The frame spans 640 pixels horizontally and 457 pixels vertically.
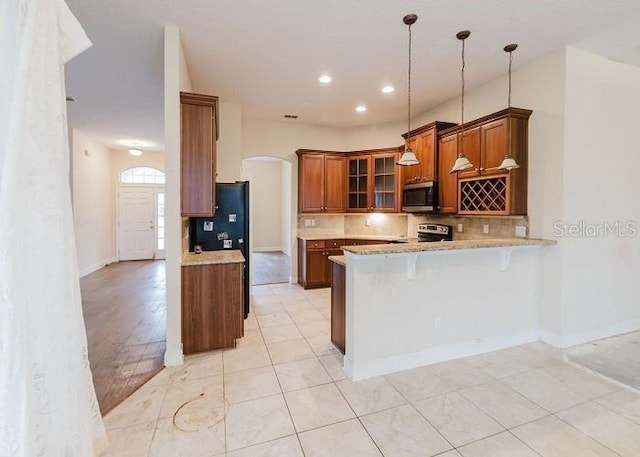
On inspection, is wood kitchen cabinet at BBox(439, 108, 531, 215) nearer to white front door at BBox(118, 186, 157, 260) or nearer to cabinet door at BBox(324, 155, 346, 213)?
cabinet door at BBox(324, 155, 346, 213)

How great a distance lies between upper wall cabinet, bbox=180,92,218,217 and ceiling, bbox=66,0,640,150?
2.09ft

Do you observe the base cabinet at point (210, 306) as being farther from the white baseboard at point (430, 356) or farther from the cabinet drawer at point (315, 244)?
the cabinet drawer at point (315, 244)

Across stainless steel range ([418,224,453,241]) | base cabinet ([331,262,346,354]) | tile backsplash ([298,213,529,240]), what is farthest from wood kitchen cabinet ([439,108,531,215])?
base cabinet ([331,262,346,354])

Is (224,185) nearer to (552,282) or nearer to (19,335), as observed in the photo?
(19,335)

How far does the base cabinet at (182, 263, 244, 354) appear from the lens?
9.73 feet

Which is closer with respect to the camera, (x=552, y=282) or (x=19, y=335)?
(x=19, y=335)

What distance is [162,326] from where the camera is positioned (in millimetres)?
3820

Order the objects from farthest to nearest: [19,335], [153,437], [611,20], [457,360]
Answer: [457,360] < [611,20] < [153,437] < [19,335]

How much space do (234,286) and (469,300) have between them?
230 centimetres

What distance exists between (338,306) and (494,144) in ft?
8.18

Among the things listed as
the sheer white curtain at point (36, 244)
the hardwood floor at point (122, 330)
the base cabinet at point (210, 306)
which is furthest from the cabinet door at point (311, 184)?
the sheer white curtain at point (36, 244)

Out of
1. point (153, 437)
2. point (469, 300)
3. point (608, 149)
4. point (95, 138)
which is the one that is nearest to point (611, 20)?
point (608, 149)

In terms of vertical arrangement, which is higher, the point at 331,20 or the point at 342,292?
the point at 331,20

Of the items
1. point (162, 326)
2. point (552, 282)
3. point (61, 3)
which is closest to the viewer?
point (61, 3)
